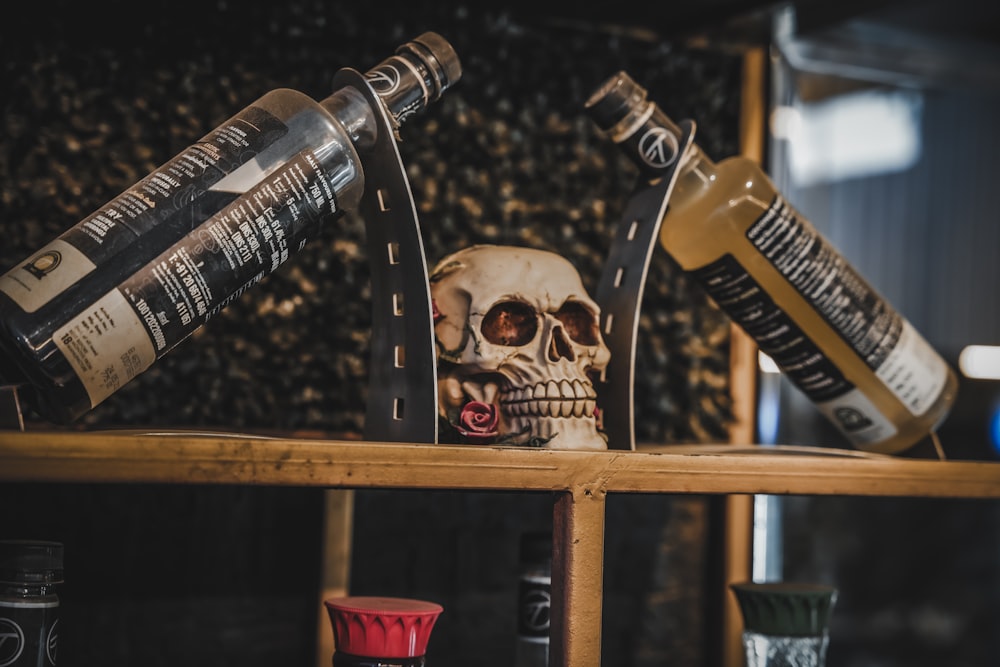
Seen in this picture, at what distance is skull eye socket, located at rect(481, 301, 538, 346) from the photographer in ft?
2.89

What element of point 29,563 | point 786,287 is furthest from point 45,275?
point 786,287

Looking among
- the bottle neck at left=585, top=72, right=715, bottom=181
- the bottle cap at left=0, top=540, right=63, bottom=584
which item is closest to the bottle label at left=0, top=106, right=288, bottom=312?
the bottle cap at left=0, top=540, right=63, bottom=584

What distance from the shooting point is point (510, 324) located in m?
0.89

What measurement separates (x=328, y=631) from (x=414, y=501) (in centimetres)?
17

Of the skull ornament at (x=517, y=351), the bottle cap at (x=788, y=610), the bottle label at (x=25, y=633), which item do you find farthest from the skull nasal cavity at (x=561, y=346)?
the bottle label at (x=25, y=633)

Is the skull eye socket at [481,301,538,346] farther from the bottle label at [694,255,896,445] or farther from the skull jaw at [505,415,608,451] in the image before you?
the bottle label at [694,255,896,445]

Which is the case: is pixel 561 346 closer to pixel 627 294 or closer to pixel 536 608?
pixel 627 294

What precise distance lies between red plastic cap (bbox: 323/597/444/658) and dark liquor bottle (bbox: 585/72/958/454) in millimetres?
414

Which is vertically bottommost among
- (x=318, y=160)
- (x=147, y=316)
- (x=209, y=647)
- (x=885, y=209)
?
(x=209, y=647)

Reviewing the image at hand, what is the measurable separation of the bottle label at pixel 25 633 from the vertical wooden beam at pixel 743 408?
2.67 feet

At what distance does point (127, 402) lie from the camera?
1.05 meters

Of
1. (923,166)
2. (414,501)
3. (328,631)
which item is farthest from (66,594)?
(923,166)

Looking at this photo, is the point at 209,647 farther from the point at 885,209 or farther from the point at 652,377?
the point at 885,209

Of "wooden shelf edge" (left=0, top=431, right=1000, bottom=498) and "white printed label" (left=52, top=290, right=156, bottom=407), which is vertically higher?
"white printed label" (left=52, top=290, right=156, bottom=407)
